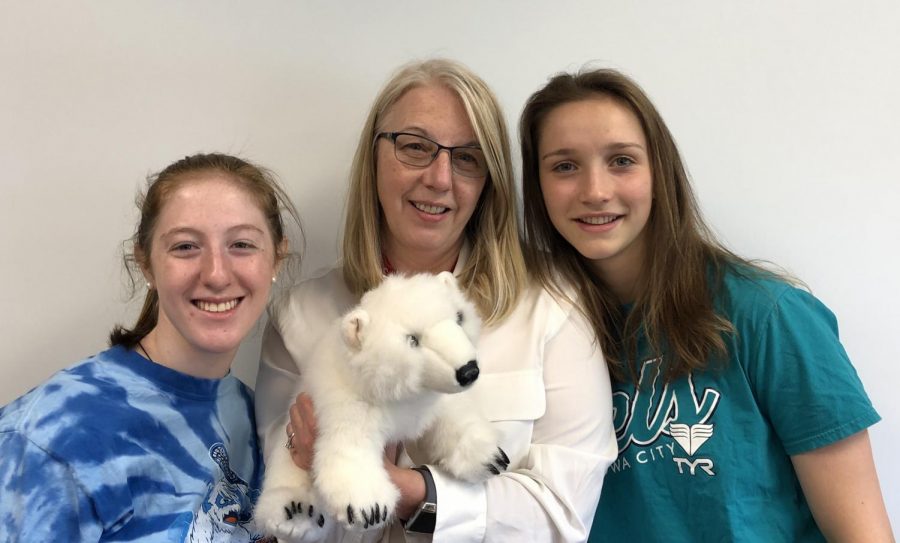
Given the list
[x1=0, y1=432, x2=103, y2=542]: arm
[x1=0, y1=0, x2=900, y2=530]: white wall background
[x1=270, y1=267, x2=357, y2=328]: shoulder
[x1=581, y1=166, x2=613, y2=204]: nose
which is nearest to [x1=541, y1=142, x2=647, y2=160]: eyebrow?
[x1=581, y1=166, x2=613, y2=204]: nose

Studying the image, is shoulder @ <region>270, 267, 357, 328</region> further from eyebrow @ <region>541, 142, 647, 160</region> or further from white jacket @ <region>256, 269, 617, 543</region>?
eyebrow @ <region>541, 142, 647, 160</region>

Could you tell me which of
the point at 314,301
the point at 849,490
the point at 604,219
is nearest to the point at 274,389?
the point at 314,301

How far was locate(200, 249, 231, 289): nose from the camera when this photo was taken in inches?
46.8

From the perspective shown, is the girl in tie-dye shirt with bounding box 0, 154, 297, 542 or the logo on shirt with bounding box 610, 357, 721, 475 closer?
the girl in tie-dye shirt with bounding box 0, 154, 297, 542

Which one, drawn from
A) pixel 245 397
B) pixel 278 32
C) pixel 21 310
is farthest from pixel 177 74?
pixel 245 397

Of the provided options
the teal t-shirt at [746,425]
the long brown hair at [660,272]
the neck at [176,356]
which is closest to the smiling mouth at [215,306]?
the neck at [176,356]

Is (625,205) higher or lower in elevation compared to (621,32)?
lower

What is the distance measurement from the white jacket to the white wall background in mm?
504

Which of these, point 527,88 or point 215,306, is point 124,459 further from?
point 527,88

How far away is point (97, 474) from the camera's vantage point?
Answer: 3.51ft

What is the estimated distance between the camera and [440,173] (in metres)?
1.36

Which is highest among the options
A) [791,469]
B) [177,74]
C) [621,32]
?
[621,32]

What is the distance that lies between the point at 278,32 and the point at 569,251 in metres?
1.09

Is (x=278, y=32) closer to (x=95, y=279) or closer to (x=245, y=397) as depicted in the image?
(x=95, y=279)
